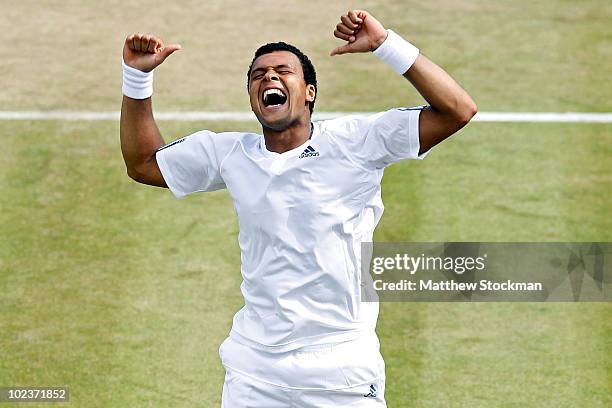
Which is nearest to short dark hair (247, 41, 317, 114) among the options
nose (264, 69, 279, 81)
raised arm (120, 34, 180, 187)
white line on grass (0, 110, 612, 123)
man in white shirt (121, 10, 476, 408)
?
man in white shirt (121, 10, 476, 408)

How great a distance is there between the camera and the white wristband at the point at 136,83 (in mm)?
7914

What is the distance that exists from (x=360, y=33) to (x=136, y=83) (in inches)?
53.8

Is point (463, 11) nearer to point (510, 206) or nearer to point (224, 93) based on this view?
point (224, 93)

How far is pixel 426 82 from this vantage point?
738 cm

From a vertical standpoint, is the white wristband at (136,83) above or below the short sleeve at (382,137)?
above

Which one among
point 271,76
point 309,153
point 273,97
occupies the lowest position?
point 309,153

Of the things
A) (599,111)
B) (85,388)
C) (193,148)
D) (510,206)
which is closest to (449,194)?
(510,206)

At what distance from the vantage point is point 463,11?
16.4 metres

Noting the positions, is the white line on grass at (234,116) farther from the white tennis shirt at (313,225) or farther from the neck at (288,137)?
the white tennis shirt at (313,225)

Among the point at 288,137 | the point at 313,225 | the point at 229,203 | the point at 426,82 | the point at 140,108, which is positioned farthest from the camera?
the point at 229,203

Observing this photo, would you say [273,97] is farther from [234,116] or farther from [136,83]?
[234,116]

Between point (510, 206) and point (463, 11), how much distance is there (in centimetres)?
461

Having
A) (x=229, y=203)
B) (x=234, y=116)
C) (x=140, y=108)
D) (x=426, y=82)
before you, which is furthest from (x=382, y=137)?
(x=234, y=116)

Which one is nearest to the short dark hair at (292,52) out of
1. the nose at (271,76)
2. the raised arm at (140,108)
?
the nose at (271,76)
